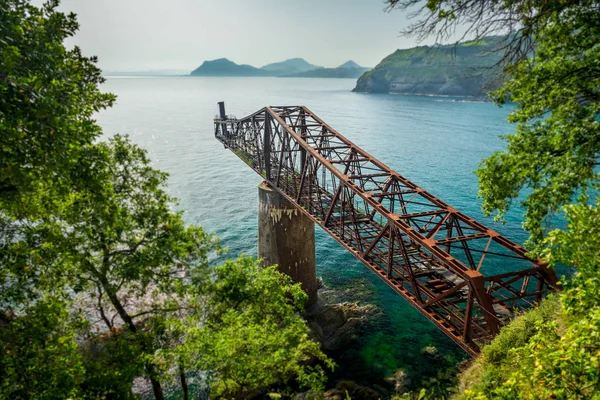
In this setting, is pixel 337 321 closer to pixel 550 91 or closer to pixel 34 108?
pixel 550 91

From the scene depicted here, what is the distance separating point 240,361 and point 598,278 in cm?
969

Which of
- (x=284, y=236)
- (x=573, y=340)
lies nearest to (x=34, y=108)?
(x=573, y=340)

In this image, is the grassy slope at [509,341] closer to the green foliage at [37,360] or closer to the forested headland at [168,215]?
the forested headland at [168,215]

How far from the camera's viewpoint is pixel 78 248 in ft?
39.9

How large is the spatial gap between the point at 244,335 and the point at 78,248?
6360 millimetres

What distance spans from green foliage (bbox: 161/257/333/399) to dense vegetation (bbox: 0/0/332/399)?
0.05 meters

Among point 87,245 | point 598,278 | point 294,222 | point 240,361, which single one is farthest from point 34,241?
point 294,222

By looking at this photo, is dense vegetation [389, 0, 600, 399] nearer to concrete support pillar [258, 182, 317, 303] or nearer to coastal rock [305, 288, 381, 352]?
coastal rock [305, 288, 381, 352]

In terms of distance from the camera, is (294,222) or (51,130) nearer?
(51,130)

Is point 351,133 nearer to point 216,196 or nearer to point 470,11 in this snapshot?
point 216,196

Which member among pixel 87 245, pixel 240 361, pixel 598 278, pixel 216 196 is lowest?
pixel 216 196

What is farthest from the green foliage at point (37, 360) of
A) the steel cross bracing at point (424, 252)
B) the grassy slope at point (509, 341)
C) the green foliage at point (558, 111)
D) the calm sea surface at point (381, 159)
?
the calm sea surface at point (381, 159)

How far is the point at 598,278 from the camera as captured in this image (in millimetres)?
5438

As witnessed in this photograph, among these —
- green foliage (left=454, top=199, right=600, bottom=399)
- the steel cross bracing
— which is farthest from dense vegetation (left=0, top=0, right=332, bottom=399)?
green foliage (left=454, top=199, right=600, bottom=399)
